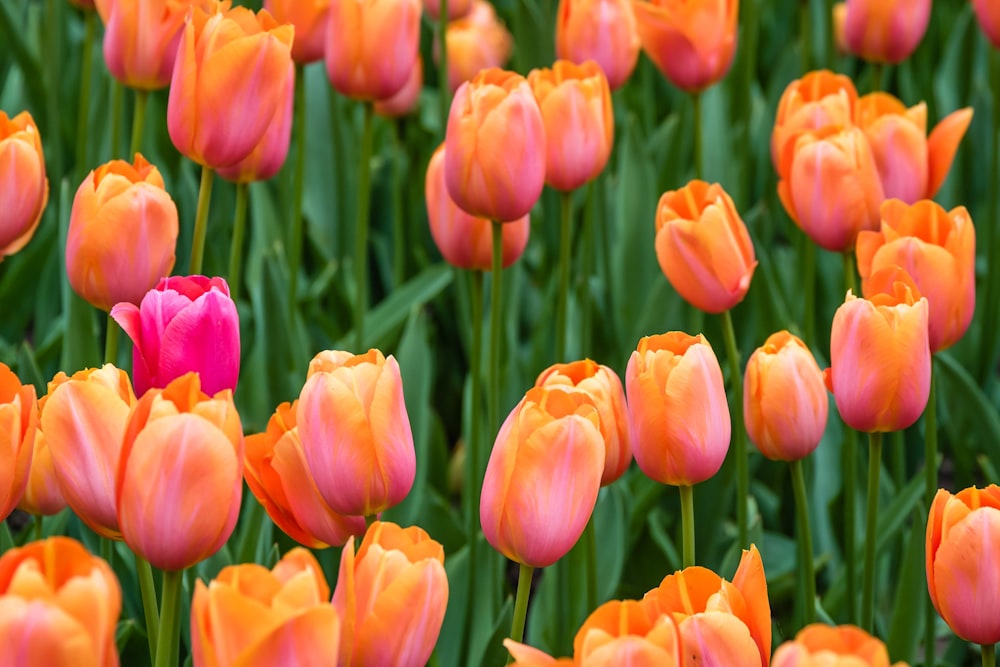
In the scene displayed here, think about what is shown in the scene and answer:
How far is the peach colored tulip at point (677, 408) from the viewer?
103 cm

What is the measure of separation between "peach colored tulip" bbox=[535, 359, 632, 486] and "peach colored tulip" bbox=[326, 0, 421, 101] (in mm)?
593

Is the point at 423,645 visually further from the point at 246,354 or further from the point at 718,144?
the point at 718,144

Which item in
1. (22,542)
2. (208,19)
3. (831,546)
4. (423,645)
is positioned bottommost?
(831,546)

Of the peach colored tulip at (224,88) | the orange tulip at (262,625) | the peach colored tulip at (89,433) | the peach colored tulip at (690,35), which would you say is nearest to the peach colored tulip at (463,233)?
the peach colored tulip at (224,88)

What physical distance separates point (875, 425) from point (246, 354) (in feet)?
3.32

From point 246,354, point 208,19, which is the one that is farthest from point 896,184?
point 246,354

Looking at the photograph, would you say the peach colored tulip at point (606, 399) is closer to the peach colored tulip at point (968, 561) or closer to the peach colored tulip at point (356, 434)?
the peach colored tulip at point (356, 434)

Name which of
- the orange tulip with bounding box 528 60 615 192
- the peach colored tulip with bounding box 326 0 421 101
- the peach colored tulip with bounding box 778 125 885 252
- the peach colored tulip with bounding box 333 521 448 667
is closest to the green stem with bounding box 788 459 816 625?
the peach colored tulip with bounding box 778 125 885 252

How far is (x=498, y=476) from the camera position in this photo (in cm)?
93

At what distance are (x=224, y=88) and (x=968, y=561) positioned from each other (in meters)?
0.73

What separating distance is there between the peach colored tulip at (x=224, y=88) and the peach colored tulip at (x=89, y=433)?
39cm

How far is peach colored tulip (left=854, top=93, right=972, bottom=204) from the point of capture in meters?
1.53

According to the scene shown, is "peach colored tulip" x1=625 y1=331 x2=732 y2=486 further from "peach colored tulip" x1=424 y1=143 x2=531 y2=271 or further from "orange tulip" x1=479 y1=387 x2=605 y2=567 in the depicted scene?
"peach colored tulip" x1=424 y1=143 x2=531 y2=271

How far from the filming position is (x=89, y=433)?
88cm
